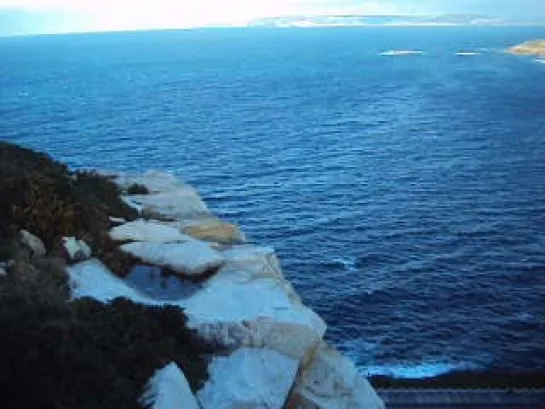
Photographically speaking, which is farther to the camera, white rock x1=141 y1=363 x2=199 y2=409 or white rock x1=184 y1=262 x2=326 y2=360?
white rock x1=184 y1=262 x2=326 y2=360

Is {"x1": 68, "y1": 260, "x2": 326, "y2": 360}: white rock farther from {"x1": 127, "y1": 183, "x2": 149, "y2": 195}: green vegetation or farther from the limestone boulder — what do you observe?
{"x1": 127, "y1": 183, "x2": 149, "y2": 195}: green vegetation

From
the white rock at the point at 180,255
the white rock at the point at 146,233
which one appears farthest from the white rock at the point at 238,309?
the white rock at the point at 146,233

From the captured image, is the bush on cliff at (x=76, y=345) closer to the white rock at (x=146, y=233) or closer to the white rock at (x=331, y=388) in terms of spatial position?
the white rock at (x=331, y=388)

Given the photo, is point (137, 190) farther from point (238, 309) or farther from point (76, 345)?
point (76, 345)

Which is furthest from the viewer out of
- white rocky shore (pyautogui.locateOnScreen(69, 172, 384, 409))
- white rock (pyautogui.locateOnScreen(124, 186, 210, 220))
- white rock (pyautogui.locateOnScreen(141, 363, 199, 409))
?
white rock (pyautogui.locateOnScreen(124, 186, 210, 220))

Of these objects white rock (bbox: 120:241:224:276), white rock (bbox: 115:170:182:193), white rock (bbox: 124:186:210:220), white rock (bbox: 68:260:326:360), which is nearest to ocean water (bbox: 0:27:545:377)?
white rock (bbox: 115:170:182:193)

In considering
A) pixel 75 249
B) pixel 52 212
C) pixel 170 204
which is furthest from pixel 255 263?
pixel 170 204
